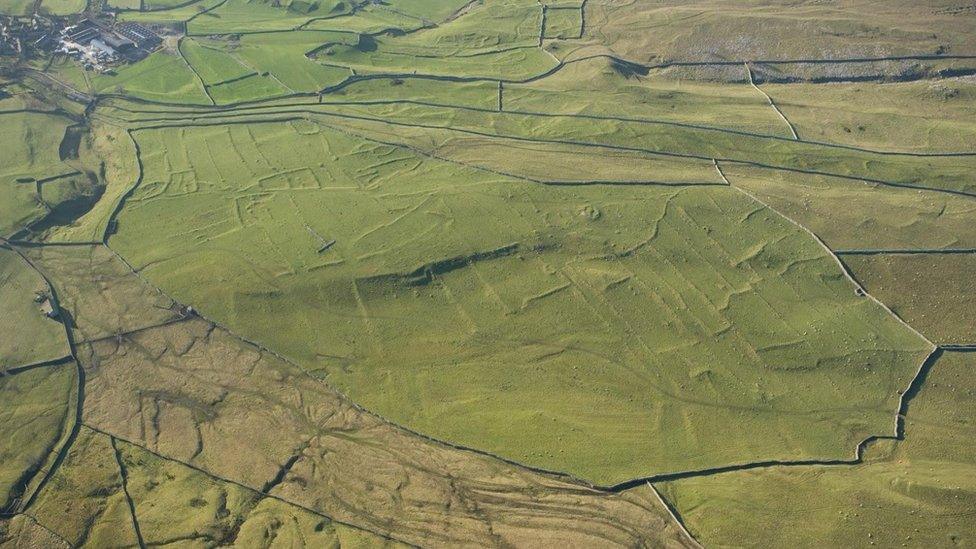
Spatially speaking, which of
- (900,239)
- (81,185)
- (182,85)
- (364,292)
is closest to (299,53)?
(182,85)

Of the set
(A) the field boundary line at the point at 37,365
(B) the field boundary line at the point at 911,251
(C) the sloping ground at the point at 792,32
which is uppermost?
(C) the sloping ground at the point at 792,32

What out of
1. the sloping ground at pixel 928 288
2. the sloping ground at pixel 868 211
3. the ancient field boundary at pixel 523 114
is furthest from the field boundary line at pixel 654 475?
the ancient field boundary at pixel 523 114

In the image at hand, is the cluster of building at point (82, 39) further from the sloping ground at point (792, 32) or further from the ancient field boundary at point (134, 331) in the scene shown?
the sloping ground at point (792, 32)

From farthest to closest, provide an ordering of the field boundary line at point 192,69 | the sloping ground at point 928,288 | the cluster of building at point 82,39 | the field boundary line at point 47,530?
1. the cluster of building at point 82,39
2. the field boundary line at point 192,69
3. the sloping ground at point 928,288
4. the field boundary line at point 47,530

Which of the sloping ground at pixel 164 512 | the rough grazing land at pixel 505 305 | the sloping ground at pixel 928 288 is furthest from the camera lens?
the sloping ground at pixel 928 288

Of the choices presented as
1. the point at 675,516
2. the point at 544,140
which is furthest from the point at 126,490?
the point at 544,140
